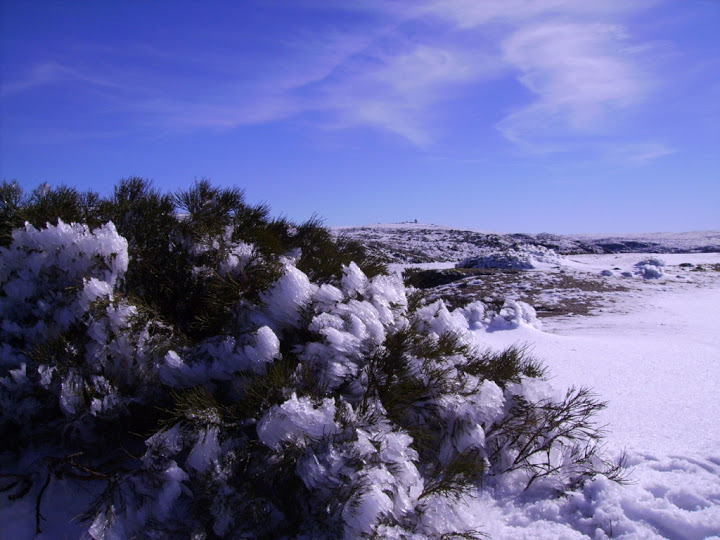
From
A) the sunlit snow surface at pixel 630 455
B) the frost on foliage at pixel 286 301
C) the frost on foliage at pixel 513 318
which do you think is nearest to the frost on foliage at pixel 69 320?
the sunlit snow surface at pixel 630 455

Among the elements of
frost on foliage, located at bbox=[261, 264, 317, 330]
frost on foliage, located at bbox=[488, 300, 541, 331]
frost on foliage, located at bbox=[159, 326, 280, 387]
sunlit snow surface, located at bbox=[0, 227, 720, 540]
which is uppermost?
frost on foliage, located at bbox=[261, 264, 317, 330]

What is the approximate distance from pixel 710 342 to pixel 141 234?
791 centimetres

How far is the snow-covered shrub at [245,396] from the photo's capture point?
254cm

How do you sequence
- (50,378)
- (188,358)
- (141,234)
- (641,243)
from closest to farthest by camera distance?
(50,378)
(188,358)
(141,234)
(641,243)

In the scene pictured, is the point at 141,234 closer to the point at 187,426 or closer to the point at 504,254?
the point at 187,426

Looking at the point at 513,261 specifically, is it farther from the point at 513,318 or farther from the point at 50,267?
the point at 50,267

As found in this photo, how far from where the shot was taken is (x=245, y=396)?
2893mm

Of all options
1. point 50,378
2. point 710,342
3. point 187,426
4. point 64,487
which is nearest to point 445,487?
point 187,426

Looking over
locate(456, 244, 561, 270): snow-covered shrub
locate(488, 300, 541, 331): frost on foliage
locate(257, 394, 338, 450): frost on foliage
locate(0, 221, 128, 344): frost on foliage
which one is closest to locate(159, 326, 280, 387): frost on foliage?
locate(257, 394, 338, 450): frost on foliage

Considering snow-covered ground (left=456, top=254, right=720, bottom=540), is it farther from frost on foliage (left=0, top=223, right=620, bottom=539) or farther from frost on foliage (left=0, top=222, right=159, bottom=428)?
frost on foliage (left=0, top=222, right=159, bottom=428)

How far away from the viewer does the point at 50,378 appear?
296 cm

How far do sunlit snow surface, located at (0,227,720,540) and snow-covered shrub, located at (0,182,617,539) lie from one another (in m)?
0.14

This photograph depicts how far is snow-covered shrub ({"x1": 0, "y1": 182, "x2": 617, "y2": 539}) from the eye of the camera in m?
2.54

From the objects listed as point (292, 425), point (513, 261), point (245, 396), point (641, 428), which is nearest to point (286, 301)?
point (245, 396)
